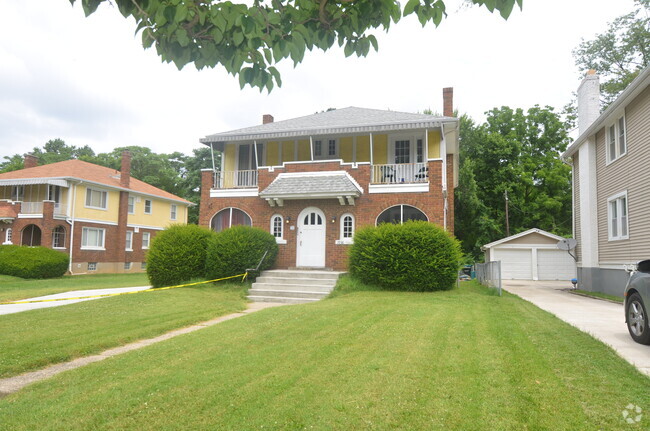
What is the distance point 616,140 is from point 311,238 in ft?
38.7

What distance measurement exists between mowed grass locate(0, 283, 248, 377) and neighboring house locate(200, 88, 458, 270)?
4.77m

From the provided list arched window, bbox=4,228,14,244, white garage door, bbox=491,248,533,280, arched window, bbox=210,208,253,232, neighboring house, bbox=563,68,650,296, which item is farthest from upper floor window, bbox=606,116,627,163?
arched window, bbox=4,228,14,244

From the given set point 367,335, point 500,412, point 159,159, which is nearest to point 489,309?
point 367,335

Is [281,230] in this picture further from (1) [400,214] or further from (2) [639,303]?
(2) [639,303]

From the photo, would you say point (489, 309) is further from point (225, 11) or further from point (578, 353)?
point (225, 11)

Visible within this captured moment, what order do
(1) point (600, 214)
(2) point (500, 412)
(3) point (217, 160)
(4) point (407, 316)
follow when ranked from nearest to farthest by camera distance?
(2) point (500, 412) → (4) point (407, 316) → (1) point (600, 214) → (3) point (217, 160)

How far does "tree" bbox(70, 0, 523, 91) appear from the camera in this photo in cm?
399

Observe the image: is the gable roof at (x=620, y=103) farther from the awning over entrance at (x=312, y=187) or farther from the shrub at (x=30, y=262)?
the shrub at (x=30, y=262)

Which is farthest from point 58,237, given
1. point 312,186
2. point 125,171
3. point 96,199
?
point 312,186

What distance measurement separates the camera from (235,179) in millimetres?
20266

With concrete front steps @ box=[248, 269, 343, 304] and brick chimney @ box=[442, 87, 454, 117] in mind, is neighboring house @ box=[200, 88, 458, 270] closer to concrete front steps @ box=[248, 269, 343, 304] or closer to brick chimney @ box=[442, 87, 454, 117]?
concrete front steps @ box=[248, 269, 343, 304]

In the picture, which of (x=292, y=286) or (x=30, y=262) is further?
(x=30, y=262)

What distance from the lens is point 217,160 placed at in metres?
45.1

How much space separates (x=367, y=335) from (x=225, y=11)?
5.20m
